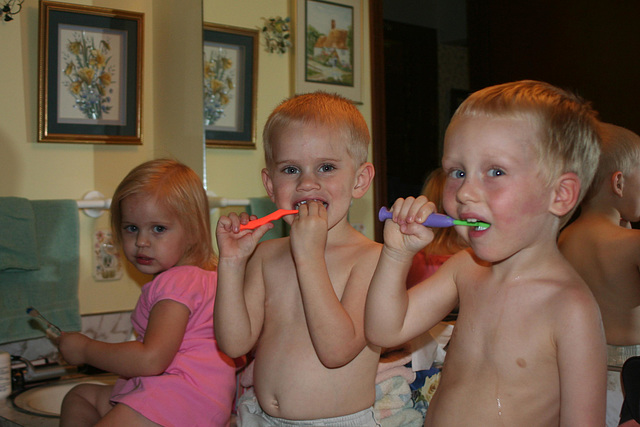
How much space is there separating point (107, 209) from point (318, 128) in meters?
0.90

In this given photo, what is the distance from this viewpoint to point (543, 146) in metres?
0.76

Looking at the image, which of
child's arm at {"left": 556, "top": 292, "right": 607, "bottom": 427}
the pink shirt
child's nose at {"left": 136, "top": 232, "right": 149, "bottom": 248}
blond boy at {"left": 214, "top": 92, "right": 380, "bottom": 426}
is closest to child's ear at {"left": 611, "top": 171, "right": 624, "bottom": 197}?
child's arm at {"left": 556, "top": 292, "right": 607, "bottom": 427}

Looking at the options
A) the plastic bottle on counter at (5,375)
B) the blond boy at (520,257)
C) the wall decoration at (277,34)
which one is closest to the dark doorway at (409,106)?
the blond boy at (520,257)

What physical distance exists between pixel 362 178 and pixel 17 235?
91cm

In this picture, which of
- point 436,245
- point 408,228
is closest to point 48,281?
point 436,245

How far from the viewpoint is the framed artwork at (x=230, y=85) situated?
1.50 m

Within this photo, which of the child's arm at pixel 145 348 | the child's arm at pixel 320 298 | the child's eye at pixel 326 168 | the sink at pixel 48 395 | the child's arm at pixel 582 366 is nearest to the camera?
the child's arm at pixel 582 366

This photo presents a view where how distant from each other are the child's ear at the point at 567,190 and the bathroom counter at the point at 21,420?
1086 millimetres

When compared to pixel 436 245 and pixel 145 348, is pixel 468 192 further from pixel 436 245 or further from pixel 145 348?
pixel 145 348

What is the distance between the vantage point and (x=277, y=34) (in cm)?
148

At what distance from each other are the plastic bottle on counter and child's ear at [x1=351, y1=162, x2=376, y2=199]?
3.08 ft

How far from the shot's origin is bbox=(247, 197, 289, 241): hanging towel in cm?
154

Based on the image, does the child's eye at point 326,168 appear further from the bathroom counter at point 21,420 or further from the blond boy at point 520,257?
the bathroom counter at point 21,420

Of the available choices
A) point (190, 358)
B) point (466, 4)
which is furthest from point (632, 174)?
point (190, 358)
